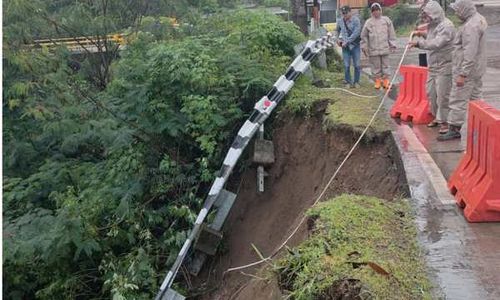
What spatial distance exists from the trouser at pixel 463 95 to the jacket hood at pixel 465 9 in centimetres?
72


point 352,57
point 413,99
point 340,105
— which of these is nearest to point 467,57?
point 413,99

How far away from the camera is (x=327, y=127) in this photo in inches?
312

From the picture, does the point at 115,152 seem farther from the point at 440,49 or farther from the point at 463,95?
the point at 463,95

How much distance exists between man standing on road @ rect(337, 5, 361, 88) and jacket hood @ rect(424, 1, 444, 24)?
3.17m

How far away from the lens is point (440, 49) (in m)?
7.31

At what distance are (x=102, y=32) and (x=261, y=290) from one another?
8076 mm

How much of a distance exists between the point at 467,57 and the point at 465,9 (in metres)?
0.53

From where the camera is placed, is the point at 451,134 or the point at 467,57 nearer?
the point at 467,57

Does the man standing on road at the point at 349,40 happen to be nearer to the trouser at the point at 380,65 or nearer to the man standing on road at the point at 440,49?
the trouser at the point at 380,65

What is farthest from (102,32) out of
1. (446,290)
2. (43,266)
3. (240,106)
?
(446,290)

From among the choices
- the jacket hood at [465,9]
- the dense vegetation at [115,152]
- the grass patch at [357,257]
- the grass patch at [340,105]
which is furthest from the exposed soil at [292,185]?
the jacket hood at [465,9]

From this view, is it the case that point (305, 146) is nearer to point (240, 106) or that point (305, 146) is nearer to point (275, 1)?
point (240, 106)

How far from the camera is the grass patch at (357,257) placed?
12.5 feet

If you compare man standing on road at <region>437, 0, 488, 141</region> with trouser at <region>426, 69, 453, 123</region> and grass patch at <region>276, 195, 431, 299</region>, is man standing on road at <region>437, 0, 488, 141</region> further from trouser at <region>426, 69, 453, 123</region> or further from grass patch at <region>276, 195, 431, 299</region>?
grass patch at <region>276, 195, 431, 299</region>
